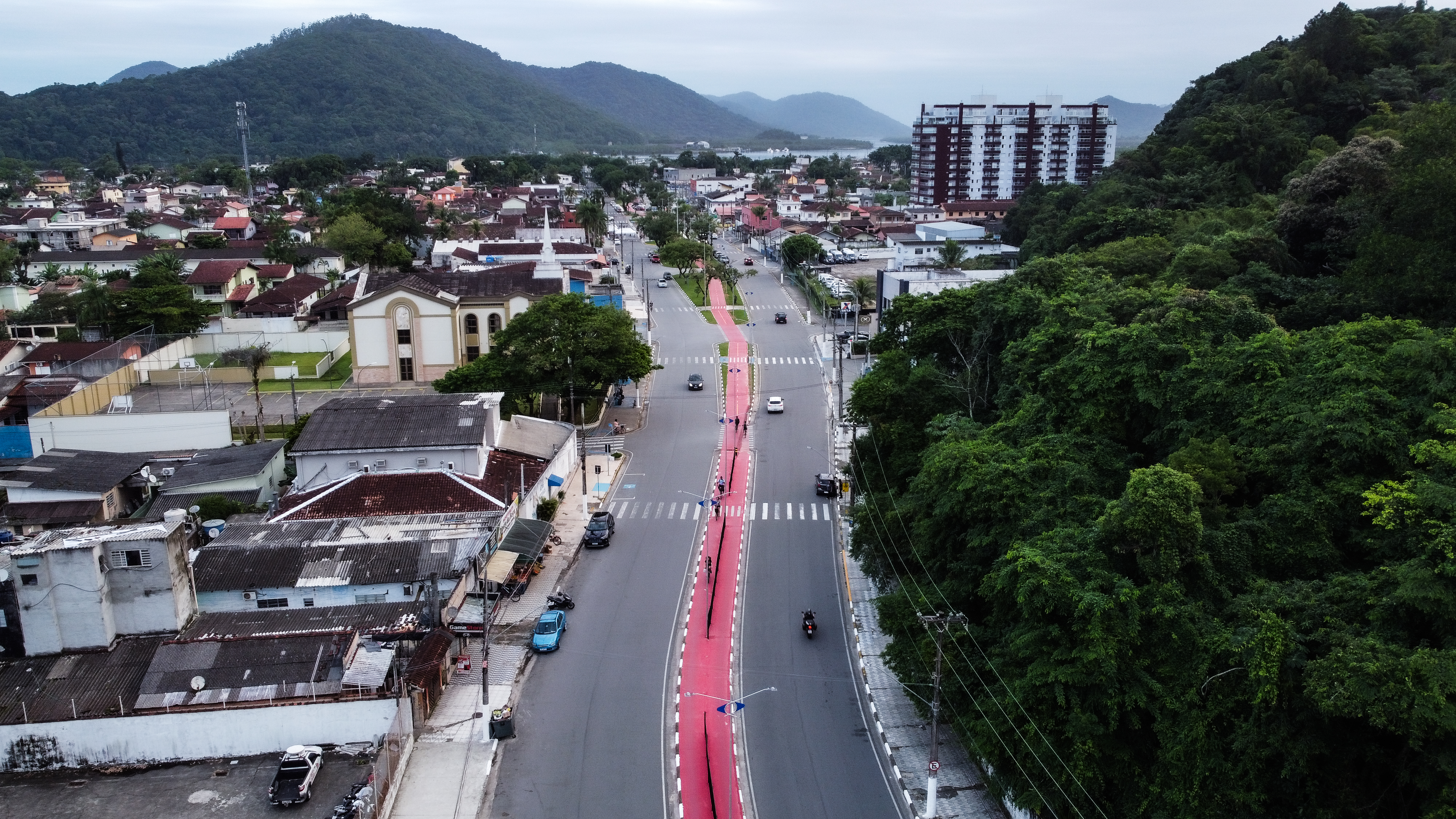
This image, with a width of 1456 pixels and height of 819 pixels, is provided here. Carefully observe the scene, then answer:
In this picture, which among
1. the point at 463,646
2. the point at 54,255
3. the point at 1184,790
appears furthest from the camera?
the point at 54,255

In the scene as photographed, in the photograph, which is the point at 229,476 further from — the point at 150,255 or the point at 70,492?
the point at 150,255

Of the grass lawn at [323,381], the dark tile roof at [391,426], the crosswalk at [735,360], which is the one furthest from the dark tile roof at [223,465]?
the crosswalk at [735,360]

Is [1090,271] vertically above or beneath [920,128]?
beneath

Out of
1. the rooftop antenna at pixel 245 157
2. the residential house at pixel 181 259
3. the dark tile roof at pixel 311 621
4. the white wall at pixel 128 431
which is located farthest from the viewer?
the rooftop antenna at pixel 245 157

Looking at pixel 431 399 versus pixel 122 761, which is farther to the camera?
pixel 431 399

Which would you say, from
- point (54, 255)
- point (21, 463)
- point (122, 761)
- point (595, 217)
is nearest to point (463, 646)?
point (122, 761)

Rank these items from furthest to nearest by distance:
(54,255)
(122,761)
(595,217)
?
(595,217)
(54,255)
(122,761)

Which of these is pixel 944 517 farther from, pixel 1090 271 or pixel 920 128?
pixel 920 128

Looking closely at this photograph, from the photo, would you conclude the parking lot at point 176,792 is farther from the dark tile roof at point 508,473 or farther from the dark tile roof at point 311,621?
the dark tile roof at point 508,473
